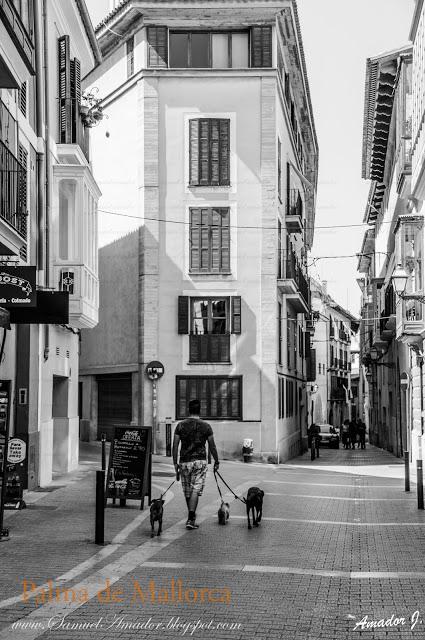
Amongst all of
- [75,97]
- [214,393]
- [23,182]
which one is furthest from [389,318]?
[23,182]

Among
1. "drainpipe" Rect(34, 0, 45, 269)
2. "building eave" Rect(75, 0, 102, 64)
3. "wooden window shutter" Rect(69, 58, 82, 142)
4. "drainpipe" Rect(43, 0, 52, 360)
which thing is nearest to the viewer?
"drainpipe" Rect(34, 0, 45, 269)

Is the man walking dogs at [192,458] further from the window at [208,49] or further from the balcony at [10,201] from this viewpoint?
the window at [208,49]

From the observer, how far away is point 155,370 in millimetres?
31625

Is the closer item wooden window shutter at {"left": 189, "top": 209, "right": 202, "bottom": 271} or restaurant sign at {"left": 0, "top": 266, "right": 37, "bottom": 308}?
restaurant sign at {"left": 0, "top": 266, "right": 37, "bottom": 308}

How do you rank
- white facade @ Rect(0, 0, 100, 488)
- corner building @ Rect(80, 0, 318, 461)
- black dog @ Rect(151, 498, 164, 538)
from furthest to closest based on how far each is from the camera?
corner building @ Rect(80, 0, 318, 461)
white facade @ Rect(0, 0, 100, 488)
black dog @ Rect(151, 498, 164, 538)

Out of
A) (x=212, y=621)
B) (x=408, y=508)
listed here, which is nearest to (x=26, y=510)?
(x=408, y=508)

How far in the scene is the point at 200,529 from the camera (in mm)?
13086

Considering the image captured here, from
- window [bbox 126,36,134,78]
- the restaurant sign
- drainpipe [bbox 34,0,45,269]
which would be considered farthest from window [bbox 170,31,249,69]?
the restaurant sign

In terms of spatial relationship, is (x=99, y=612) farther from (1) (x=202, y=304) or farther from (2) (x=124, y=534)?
(1) (x=202, y=304)

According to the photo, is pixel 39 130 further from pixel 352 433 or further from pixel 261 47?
pixel 352 433

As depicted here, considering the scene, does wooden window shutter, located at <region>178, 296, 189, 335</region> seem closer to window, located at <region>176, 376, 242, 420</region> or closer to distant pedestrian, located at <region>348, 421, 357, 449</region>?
window, located at <region>176, 376, 242, 420</region>

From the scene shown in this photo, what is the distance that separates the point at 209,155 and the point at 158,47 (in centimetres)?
409

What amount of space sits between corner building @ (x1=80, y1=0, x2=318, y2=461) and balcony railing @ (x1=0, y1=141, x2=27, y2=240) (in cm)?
1611

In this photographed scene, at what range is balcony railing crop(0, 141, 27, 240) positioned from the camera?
14391 mm
